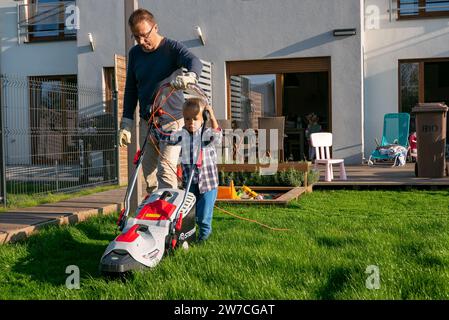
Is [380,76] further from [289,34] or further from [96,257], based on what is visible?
[96,257]

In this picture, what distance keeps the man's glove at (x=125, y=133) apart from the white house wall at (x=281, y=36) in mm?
8932

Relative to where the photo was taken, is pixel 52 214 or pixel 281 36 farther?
pixel 281 36

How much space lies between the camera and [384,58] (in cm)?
1391

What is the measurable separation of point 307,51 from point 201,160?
30.6 ft

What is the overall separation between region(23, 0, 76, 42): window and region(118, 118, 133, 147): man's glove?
1105 cm

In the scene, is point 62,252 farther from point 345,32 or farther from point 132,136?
point 345,32

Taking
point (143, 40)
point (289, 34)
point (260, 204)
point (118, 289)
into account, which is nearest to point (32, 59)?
point (289, 34)

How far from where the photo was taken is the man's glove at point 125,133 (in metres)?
4.82

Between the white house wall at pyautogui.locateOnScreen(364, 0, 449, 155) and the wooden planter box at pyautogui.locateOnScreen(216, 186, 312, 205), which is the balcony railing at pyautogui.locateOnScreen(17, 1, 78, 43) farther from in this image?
the wooden planter box at pyautogui.locateOnScreen(216, 186, 312, 205)

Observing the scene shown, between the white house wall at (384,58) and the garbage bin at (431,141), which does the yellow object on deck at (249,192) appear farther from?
the white house wall at (384,58)

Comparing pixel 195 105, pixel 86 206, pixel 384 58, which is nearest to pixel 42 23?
pixel 384 58

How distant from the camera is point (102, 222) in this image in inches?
227

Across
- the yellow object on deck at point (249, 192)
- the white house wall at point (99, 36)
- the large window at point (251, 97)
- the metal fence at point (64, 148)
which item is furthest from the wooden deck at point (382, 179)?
the white house wall at point (99, 36)

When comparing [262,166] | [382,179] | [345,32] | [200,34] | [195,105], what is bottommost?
[382,179]
